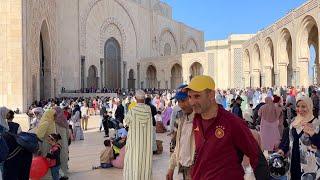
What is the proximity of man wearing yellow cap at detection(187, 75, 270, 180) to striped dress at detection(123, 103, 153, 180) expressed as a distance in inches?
87.1

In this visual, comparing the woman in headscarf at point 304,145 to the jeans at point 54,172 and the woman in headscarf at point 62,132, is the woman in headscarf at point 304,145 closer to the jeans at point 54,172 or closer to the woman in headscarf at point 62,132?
the jeans at point 54,172

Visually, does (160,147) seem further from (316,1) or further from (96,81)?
(96,81)

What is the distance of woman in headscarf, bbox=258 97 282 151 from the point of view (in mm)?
7180

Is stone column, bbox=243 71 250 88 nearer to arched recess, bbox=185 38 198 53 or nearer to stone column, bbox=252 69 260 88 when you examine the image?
stone column, bbox=252 69 260 88

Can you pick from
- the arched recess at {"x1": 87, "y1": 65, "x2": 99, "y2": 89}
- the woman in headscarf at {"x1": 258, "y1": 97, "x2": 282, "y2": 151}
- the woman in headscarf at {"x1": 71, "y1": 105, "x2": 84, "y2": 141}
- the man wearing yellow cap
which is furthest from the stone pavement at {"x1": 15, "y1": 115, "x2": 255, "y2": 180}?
the arched recess at {"x1": 87, "y1": 65, "x2": 99, "y2": 89}

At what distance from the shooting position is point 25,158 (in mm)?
4355

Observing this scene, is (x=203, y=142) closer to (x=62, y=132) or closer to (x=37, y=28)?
(x=62, y=132)

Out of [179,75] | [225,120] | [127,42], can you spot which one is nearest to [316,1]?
[225,120]

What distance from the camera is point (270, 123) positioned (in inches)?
285

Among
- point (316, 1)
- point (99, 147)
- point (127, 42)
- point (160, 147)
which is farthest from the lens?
point (127, 42)

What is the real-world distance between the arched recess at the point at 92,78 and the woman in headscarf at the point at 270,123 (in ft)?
81.6

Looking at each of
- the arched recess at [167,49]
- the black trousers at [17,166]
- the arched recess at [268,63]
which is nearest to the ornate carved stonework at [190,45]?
the arched recess at [167,49]

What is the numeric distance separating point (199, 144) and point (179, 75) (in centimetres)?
3843

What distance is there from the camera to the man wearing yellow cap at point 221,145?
2293mm
